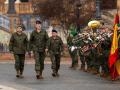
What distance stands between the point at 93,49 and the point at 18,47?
3.18 meters

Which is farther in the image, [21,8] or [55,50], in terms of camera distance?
[21,8]

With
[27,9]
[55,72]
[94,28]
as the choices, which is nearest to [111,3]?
[27,9]

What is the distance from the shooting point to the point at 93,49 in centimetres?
2352

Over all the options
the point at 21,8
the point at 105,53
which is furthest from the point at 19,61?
the point at 21,8

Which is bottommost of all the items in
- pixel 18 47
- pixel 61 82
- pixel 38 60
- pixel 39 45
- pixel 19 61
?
pixel 61 82

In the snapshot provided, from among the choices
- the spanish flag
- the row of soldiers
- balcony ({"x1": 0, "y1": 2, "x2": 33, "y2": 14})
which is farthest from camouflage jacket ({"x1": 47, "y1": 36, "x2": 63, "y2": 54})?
balcony ({"x1": 0, "y1": 2, "x2": 33, "y2": 14})

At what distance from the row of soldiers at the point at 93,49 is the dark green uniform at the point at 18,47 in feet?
8.36

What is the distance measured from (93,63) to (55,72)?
1918 mm

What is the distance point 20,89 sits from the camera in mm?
17547

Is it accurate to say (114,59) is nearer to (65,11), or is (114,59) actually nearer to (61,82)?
(61,82)

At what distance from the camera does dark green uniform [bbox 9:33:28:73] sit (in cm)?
2164

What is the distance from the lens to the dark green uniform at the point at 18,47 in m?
21.6

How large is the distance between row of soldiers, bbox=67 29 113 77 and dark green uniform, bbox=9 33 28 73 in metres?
2.55

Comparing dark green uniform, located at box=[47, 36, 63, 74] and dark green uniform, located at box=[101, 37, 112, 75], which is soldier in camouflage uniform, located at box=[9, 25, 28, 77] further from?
dark green uniform, located at box=[101, 37, 112, 75]
